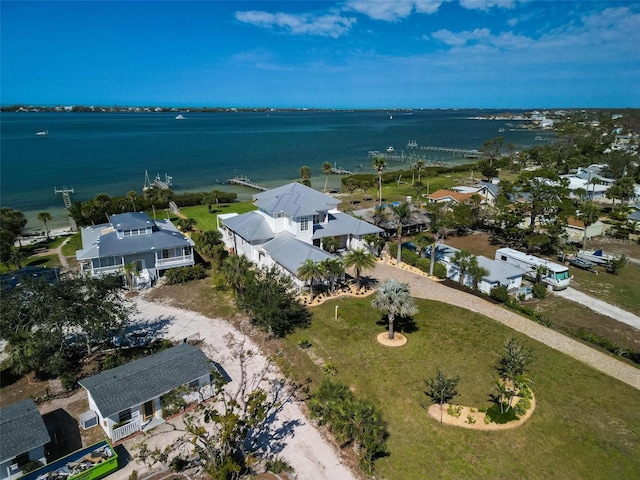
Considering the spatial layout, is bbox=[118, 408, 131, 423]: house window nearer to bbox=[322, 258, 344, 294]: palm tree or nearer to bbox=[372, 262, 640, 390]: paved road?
bbox=[322, 258, 344, 294]: palm tree

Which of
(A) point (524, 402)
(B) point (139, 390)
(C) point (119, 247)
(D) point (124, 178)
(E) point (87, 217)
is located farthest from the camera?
(D) point (124, 178)

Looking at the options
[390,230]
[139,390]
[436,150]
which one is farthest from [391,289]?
[436,150]

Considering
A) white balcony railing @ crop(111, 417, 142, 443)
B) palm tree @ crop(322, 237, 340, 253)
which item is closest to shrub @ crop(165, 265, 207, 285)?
palm tree @ crop(322, 237, 340, 253)

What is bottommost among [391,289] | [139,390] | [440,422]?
[440,422]

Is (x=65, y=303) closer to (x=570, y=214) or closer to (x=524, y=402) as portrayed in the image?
(x=524, y=402)

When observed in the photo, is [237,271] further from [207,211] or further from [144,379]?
[207,211]

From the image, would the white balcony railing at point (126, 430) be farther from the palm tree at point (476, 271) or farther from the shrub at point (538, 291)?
the shrub at point (538, 291)

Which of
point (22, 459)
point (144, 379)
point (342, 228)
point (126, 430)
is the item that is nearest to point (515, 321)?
point (342, 228)
